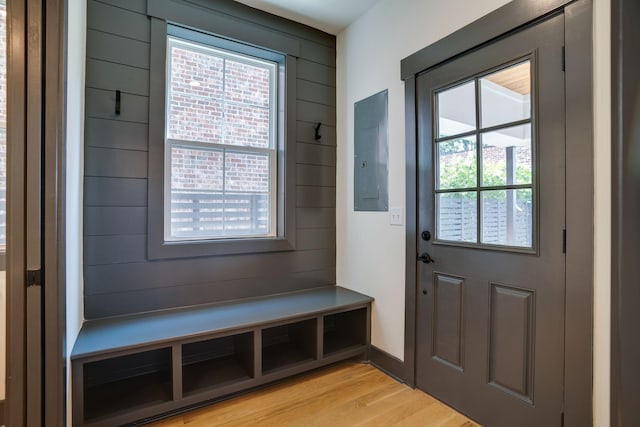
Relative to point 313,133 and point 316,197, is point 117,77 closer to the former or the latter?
point 313,133

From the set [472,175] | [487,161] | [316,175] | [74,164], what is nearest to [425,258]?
[472,175]

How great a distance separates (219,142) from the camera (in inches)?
95.6

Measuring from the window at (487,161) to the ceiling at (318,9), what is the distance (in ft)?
3.61

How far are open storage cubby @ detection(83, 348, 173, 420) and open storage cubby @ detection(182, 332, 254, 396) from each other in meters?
0.13

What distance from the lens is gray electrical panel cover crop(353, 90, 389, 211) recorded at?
2.39m

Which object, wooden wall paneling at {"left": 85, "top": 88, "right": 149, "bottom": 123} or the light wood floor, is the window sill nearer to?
wooden wall paneling at {"left": 85, "top": 88, "right": 149, "bottom": 123}

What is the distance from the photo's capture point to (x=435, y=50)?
1975 mm

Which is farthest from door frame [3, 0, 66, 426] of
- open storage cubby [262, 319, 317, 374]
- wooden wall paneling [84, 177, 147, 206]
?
open storage cubby [262, 319, 317, 374]

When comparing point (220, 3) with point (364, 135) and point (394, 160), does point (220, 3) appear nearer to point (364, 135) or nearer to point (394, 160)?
point (364, 135)

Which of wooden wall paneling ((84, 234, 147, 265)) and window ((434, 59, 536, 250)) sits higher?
window ((434, 59, 536, 250))

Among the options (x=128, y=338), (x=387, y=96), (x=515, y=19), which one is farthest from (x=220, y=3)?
(x=128, y=338)

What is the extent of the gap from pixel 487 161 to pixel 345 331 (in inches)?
69.7

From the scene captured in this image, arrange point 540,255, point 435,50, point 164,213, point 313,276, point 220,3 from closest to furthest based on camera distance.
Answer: point 540,255
point 435,50
point 164,213
point 220,3
point 313,276

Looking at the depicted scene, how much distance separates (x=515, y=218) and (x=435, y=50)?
114cm
